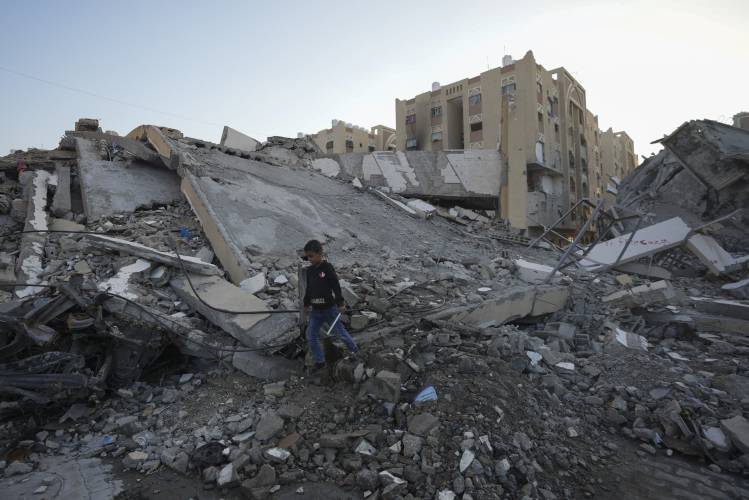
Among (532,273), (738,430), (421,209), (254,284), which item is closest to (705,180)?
(532,273)

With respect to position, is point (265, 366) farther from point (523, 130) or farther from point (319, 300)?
point (523, 130)

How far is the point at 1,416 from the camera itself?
326cm

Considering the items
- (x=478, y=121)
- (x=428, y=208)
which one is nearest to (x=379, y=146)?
(x=478, y=121)

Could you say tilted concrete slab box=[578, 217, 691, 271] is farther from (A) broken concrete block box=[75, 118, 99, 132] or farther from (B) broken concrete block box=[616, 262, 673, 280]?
(A) broken concrete block box=[75, 118, 99, 132]

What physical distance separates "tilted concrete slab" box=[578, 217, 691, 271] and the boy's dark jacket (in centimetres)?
663

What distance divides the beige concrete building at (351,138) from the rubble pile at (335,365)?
2703 cm

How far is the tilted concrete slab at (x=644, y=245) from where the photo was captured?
26.5 ft

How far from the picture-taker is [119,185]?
25.7ft

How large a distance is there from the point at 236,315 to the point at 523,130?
57.6 feet

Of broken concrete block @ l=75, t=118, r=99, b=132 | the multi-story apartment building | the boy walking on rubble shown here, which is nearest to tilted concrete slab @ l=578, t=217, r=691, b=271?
the boy walking on rubble

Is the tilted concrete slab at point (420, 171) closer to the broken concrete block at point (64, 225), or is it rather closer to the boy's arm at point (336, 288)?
the broken concrete block at point (64, 225)

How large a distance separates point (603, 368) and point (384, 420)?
2.50 m

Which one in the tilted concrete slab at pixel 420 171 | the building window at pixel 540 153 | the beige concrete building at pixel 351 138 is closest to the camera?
the tilted concrete slab at pixel 420 171

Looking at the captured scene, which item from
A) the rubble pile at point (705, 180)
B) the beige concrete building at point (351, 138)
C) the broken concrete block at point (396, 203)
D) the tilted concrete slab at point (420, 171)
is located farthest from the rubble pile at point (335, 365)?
the beige concrete building at point (351, 138)
